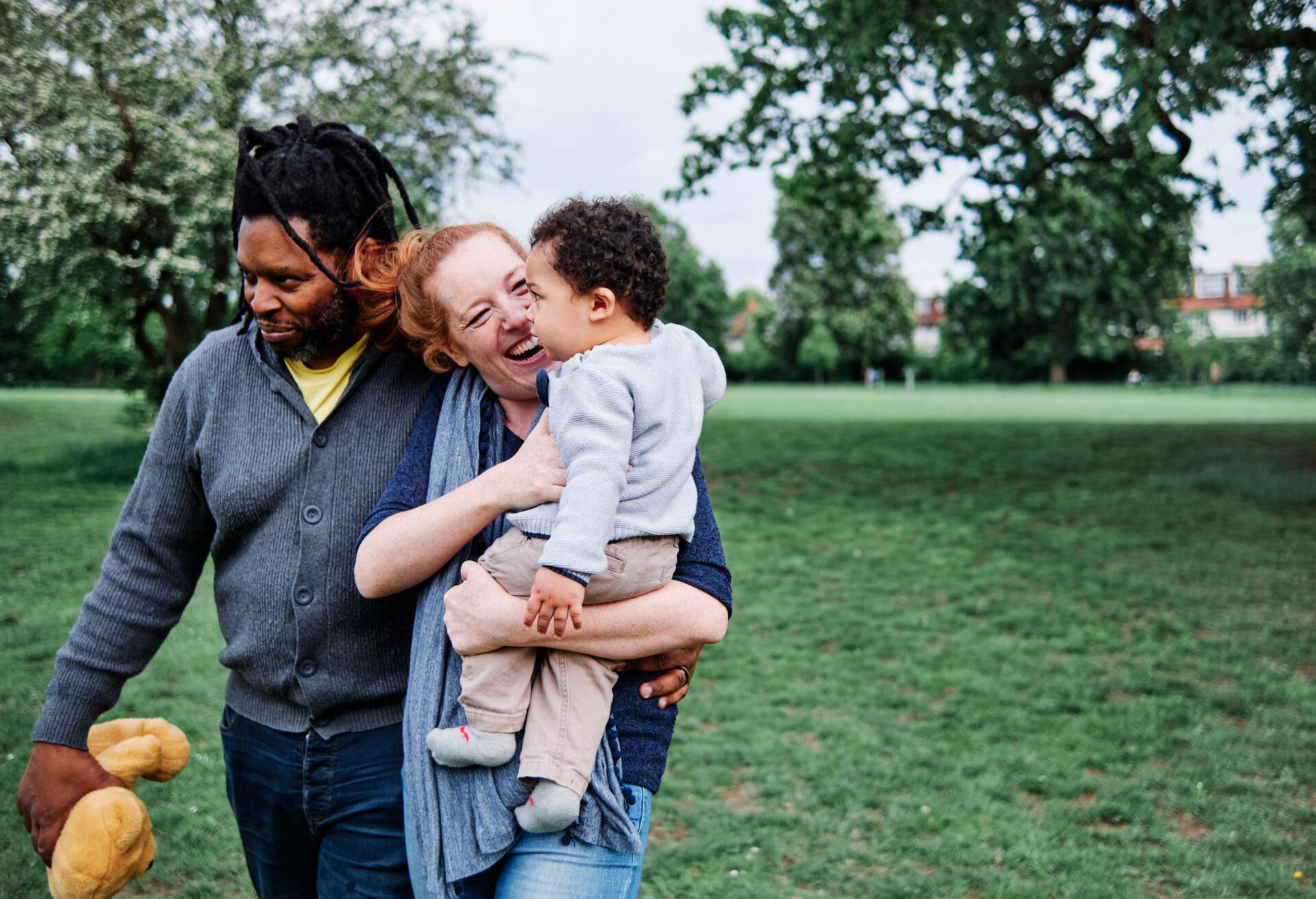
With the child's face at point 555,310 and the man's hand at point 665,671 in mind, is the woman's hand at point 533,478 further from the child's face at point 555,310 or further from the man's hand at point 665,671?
the man's hand at point 665,671

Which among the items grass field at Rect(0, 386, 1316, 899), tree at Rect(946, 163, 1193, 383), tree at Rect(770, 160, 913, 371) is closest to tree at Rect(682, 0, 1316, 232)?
grass field at Rect(0, 386, 1316, 899)

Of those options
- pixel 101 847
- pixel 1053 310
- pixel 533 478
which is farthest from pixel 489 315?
pixel 1053 310

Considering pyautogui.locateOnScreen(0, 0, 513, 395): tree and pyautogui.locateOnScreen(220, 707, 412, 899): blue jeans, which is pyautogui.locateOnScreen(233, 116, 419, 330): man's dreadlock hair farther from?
pyautogui.locateOnScreen(0, 0, 513, 395): tree

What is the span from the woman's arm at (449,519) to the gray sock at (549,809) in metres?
0.42

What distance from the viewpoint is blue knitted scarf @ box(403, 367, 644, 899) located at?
1.72 metres

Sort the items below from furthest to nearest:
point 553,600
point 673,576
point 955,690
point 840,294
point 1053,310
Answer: point 840,294, point 1053,310, point 955,690, point 673,576, point 553,600

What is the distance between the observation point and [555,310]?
6.03 feet

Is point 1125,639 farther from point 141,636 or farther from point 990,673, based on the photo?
point 141,636

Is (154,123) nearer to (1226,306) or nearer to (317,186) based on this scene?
(317,186)

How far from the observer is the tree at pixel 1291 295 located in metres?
60.2

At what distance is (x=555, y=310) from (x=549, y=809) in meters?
0.85

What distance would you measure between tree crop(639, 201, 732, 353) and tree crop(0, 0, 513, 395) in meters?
50.8

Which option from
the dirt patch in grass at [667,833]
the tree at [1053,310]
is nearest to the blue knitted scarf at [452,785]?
the dirt patch in grass at [667,833]

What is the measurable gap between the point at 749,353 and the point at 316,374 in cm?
7092
